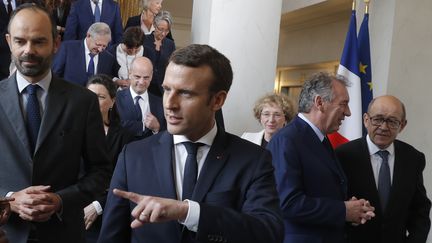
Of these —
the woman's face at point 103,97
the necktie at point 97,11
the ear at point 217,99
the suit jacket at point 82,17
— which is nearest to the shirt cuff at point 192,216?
the ear at point 217,99

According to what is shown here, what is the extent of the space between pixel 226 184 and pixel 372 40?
528 cm

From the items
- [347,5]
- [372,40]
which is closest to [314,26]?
[347,5]

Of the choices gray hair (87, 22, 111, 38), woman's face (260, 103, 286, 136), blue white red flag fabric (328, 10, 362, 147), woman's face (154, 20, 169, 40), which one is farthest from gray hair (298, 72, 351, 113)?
woman's face (154, 20, 169, 40)

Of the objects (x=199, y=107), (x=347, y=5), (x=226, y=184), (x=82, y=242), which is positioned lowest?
(x=82, y=242)

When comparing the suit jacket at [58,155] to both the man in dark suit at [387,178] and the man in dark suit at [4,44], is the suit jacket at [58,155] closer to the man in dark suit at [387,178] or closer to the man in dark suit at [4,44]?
the man in dark suit at [387,178]

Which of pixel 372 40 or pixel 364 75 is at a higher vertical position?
pixel 372 40

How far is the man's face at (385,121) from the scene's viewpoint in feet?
12.6

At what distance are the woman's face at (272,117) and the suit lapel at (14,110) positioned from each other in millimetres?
2644

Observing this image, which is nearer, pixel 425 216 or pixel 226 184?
pixel 226 184

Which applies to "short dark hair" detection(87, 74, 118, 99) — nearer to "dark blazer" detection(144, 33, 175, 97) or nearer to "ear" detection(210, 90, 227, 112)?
"dark blazer" detection(144, 33, 175, 97)

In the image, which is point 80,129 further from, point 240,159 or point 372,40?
point 372,40

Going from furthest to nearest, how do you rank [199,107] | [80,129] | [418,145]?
[418,145]
[80,129]
[199,107]

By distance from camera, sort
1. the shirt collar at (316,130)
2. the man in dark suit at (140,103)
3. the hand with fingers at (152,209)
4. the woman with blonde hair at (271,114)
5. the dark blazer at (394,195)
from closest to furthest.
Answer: the hand with fingers at (152,209) < the shirt collar at (316,130) < the dark blazer at (394,195) < the woman with blonde hair at (271,114) < the man in dark suit at (140,103)

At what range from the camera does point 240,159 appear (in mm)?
2219
